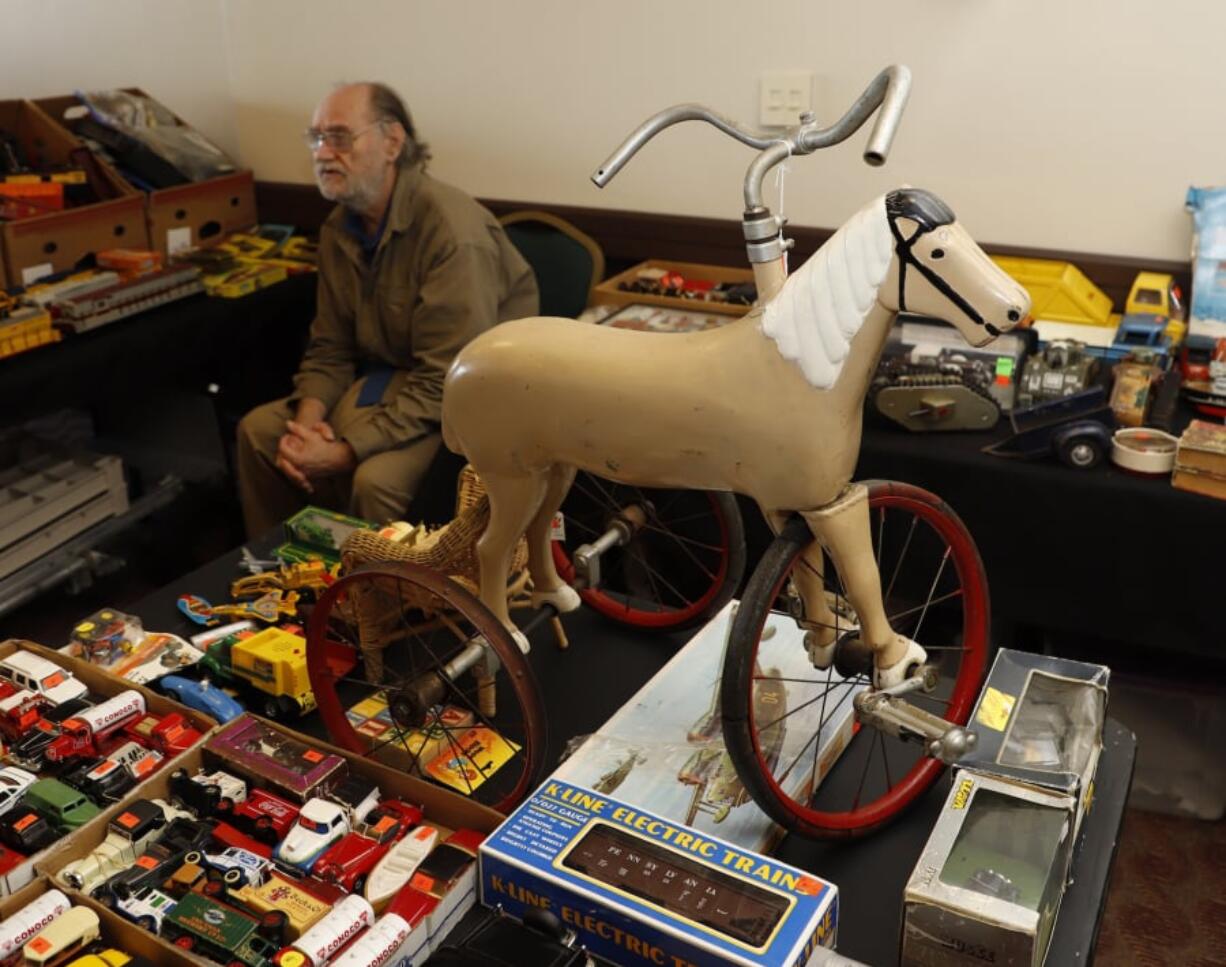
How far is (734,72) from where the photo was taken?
2.86 meters

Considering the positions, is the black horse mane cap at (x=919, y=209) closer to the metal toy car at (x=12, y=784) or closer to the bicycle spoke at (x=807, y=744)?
the bicycle spoke at (x=807, y=744)

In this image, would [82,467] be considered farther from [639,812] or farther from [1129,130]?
[1129,130]

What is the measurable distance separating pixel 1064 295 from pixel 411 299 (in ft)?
4.41

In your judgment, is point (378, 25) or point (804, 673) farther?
point (378, 25)

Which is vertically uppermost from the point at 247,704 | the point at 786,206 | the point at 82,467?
the point at 786,206

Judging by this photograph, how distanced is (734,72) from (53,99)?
1691 mm

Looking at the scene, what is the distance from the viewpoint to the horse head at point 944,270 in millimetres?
1210

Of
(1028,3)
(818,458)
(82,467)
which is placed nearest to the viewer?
(818,458)

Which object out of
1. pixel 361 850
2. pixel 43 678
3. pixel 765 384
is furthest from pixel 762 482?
pixel 43 678

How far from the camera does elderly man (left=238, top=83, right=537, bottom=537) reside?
258 centimetres

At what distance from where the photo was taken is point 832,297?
4.04 ft

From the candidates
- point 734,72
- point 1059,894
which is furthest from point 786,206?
point 1059,894

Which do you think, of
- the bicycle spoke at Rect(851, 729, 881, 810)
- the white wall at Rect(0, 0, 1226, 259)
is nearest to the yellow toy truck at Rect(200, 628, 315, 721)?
the bicycle spoke at Rect(851, 729, 881, 810)

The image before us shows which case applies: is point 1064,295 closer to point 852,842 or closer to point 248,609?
point 852,842
